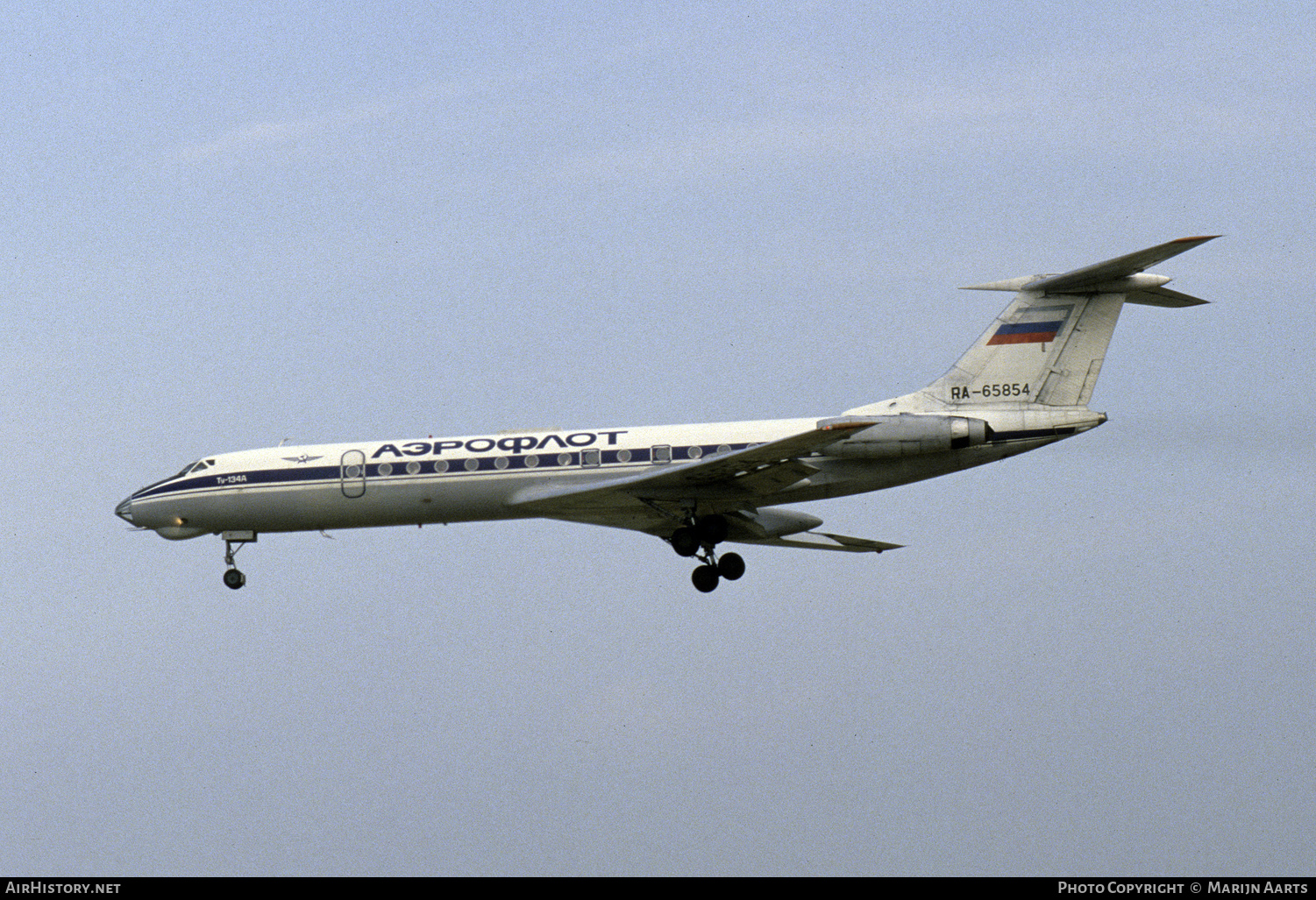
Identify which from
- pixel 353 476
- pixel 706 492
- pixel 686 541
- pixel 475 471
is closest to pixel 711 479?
pixel 706 492

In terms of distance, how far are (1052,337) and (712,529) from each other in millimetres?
7853

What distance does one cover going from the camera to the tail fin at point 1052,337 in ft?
110

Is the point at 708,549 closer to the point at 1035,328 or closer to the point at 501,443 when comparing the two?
the point at 501,443

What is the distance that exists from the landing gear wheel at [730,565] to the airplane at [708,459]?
0.12ft

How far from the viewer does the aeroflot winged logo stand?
33.9 m

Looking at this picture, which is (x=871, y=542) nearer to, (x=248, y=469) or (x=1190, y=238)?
(x=1190, y=238)

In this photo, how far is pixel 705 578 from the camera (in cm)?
3534

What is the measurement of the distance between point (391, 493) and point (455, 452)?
62.8 inches

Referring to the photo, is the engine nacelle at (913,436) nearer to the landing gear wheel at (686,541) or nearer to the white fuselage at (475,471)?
the white fuselage at (475,471)

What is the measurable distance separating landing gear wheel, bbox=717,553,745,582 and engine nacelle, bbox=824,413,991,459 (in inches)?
146
